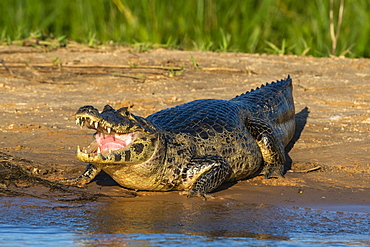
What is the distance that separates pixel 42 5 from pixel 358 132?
18.7 ft

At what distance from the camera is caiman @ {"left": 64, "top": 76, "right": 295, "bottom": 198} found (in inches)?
161

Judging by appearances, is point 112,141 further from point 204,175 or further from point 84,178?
Result: point 204,175

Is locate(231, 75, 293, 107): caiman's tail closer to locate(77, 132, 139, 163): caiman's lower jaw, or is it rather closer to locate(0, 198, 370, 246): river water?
locate(0, 198, 370, 246): river water

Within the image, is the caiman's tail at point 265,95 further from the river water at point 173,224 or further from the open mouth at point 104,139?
the open mouth at point 104,139

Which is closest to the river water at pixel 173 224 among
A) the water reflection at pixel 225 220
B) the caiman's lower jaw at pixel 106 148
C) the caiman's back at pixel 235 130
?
the water reflection at pixel 225 220

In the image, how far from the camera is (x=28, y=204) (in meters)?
4.13

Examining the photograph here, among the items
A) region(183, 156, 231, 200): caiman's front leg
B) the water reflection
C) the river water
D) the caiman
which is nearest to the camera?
the river water

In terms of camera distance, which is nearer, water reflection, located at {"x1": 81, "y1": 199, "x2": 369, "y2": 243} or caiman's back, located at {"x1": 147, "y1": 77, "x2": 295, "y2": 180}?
water reflection, located at {"x1": 81, "y1": 199, "x2": 369, "y2": 243}

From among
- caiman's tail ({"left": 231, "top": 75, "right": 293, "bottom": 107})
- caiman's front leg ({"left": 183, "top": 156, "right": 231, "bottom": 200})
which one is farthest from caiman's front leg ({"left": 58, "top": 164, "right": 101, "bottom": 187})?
caiman's tail ({"left": 231, "top": 75, "right": 293, "bottom": 107})

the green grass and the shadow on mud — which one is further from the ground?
the green grass

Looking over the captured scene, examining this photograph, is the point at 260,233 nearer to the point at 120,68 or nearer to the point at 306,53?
the point at 120,68

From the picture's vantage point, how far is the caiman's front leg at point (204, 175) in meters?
4.45

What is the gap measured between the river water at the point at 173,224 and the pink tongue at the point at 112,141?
1.31 feet

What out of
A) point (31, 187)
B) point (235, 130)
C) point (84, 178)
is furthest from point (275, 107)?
point (31, 187)
